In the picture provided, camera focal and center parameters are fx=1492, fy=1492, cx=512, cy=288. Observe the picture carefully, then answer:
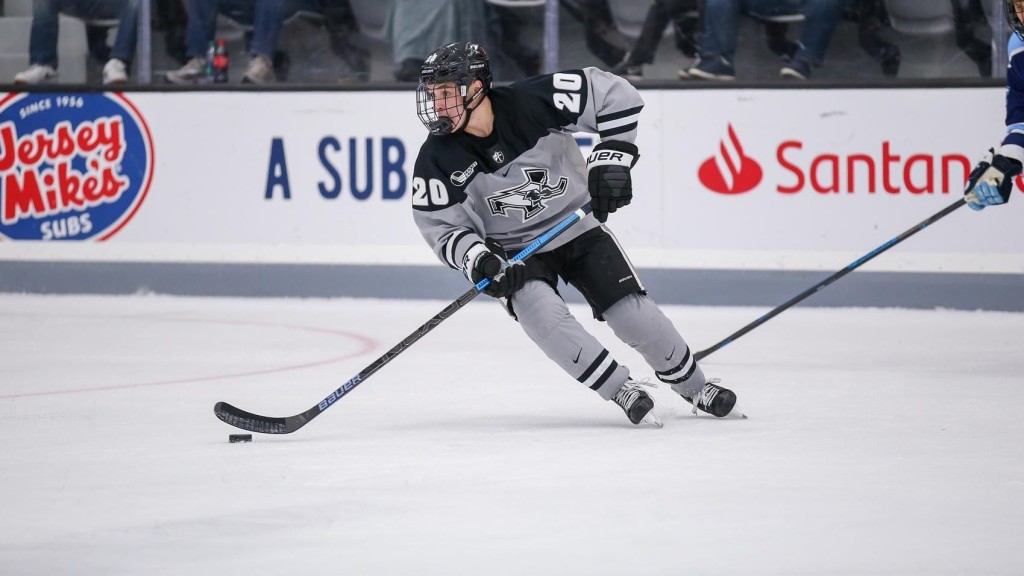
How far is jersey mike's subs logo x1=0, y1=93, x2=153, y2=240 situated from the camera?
21.7 feet

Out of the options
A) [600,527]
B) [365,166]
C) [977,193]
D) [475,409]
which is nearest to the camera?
[600,527]

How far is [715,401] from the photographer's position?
3.51 meters

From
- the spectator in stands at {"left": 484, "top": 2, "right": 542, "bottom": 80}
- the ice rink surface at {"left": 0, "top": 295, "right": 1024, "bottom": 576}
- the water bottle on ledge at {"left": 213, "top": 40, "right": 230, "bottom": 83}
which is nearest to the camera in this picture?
the ice rink surface at {"left": 0, "top": 295, "right": 1024, "bottom": 576}

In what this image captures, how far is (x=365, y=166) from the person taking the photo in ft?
21.0

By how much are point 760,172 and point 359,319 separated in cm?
170

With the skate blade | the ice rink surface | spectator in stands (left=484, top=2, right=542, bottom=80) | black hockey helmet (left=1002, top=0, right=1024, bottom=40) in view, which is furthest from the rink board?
the skate blade

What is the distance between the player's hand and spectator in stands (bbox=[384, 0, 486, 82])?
121 inches

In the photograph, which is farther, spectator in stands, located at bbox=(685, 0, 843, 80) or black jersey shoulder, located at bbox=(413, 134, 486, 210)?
spectator in stands, located at bbox=(685, 0, 843, 80)

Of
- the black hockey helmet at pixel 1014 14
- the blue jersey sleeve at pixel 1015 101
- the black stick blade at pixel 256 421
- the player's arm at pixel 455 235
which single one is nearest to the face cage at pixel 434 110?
the player's arm at pixel 455 235

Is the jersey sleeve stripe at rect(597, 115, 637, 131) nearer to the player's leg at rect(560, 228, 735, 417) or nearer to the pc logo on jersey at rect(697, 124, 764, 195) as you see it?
the player's leg at rect(560, 228, 735, 417)

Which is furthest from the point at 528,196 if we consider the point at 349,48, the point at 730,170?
the point at 349,48

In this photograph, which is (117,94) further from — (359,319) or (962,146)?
(962,146)

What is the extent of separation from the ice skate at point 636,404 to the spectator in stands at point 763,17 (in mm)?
2896

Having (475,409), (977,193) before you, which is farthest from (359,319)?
(977,193)
